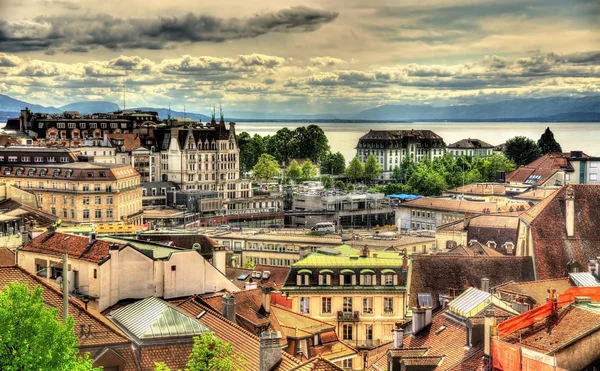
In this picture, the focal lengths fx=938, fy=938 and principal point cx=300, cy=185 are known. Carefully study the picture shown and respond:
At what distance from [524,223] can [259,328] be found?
53.7 ft

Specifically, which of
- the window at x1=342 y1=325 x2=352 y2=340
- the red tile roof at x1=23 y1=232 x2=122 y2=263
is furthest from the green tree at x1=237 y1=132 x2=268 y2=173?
the red tile roof at x1=23 y1=232 x2=122 y2=263

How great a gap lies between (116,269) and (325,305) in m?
11.1

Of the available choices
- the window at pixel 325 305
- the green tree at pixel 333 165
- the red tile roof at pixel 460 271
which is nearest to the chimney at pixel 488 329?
the red tile roof at pixel 460 271

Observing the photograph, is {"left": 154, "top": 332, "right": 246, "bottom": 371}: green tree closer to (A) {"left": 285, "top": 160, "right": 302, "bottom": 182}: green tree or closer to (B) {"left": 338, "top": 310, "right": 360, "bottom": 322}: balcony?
(B) {"left": 338, "top": 310, "right": 360, "bottom": 322}: balcony

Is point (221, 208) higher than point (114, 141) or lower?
lower

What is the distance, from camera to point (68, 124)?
368ft

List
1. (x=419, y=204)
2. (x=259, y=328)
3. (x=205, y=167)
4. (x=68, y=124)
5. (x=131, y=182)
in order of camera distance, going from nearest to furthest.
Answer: (x=259, y=328) < (x=131, y=182) < (x=419, y=204) < (x=205, y=167) < (x=68, y=124)

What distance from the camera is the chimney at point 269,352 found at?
1836 cm

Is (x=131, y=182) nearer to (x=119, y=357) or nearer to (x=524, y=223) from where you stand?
(x=524, y=223)

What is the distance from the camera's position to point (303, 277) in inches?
1284

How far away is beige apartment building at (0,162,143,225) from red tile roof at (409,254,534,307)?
38670 millimetres

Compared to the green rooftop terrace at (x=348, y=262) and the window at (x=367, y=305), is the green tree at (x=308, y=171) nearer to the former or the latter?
the green rooftop terrace at (x=348, y=262)

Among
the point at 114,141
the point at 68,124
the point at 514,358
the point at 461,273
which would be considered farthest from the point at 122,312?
the point at 68,124

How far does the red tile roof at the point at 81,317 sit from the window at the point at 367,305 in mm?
13392
